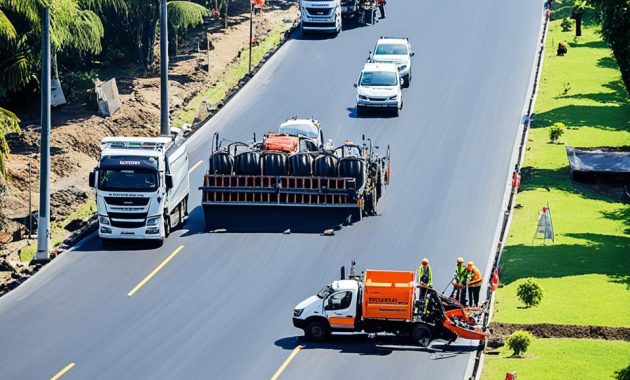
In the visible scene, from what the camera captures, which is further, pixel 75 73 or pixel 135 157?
pixel 75 73

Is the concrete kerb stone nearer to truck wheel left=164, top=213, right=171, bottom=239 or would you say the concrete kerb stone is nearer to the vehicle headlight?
truck wheel left=164, top=213, right=171, bottom=239

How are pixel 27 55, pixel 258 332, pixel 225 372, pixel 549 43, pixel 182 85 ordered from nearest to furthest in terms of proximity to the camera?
pixel 225 372
pixel 258 332
pixel 27 55
pixel 182 85
pixel 549 43

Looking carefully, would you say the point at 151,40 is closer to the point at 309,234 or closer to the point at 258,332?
the point at 309,234

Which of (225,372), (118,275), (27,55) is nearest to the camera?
(225,372)

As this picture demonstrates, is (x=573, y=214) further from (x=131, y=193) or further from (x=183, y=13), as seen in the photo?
(x=183, y=13)

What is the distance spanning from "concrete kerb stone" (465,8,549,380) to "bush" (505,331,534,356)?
94 cm

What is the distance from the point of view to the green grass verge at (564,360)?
37.4 metres

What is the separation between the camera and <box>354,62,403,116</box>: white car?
65.8m

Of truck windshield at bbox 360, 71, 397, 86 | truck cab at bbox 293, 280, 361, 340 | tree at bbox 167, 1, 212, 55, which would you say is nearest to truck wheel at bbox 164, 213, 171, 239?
truck cab at bbox 293, 280, 361, 340

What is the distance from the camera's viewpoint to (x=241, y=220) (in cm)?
5125

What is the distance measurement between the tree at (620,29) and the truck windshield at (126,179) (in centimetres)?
1860

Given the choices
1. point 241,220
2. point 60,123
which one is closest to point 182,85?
point 60,123

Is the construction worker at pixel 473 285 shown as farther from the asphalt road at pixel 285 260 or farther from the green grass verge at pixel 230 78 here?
the green grass verge at pixel 230 78

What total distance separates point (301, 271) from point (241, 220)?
5.11 meters
